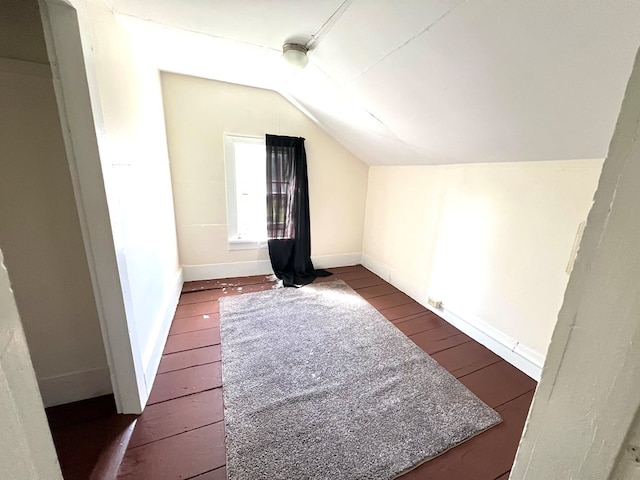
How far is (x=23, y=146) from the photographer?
1.11m

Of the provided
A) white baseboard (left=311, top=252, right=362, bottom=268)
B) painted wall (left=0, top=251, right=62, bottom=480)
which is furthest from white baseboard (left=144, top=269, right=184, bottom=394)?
white baseboard (left=311, top=252, right=362, bottom=268)

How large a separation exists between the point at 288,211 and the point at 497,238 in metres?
2.00

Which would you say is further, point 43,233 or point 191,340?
point 191,340

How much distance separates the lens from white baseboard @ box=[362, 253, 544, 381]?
5.64ft

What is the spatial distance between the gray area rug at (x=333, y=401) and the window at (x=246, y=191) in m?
1.00

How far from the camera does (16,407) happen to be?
37 centimetres

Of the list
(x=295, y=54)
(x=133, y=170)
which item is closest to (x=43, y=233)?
(x=133, y=170)

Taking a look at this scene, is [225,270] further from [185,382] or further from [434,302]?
[434,302]

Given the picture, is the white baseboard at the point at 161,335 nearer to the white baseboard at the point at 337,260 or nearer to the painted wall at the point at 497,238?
the white baseboard at the point at 337,260

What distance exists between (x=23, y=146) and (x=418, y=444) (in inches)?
87.6

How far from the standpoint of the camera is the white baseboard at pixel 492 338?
172cm

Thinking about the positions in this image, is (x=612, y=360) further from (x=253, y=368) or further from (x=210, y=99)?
(x=210, y=99)

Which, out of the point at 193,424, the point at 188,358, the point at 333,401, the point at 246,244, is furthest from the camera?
the point at 246,244

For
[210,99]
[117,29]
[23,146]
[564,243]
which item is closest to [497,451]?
[564,243]
